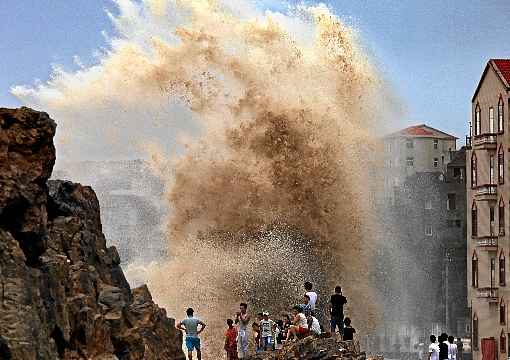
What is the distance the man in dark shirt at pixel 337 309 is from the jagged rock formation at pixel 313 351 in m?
1.16

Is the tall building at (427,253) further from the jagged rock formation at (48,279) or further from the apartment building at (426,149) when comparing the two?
the jagged rock formation at (48,279)

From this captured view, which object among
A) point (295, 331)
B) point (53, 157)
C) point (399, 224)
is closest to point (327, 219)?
point (399, 224)

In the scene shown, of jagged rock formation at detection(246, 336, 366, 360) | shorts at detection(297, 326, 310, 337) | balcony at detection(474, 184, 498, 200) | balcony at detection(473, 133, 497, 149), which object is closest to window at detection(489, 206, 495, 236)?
balcony at detection(474, 184, 498, 200)

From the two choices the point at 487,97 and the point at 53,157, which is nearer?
the point at 53,157

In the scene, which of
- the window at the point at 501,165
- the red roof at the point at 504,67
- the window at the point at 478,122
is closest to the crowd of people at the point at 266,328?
the window at the point at 501,165

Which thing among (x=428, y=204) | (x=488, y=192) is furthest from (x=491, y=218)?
(x=428, y=204)

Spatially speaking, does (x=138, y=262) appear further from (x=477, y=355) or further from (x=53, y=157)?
(x=53, y=157)

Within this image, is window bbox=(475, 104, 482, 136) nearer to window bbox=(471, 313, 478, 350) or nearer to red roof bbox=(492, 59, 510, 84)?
red roof bbox=(492, 59, 510, 84)

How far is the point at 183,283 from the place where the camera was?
5841 cm

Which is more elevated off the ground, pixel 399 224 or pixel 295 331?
pixel 399 224

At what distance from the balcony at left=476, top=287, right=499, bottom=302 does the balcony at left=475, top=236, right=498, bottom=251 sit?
75.9 inches

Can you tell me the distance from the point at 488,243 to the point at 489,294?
2.45 metres

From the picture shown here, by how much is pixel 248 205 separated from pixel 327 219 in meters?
3.93

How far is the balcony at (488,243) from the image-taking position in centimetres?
6204
